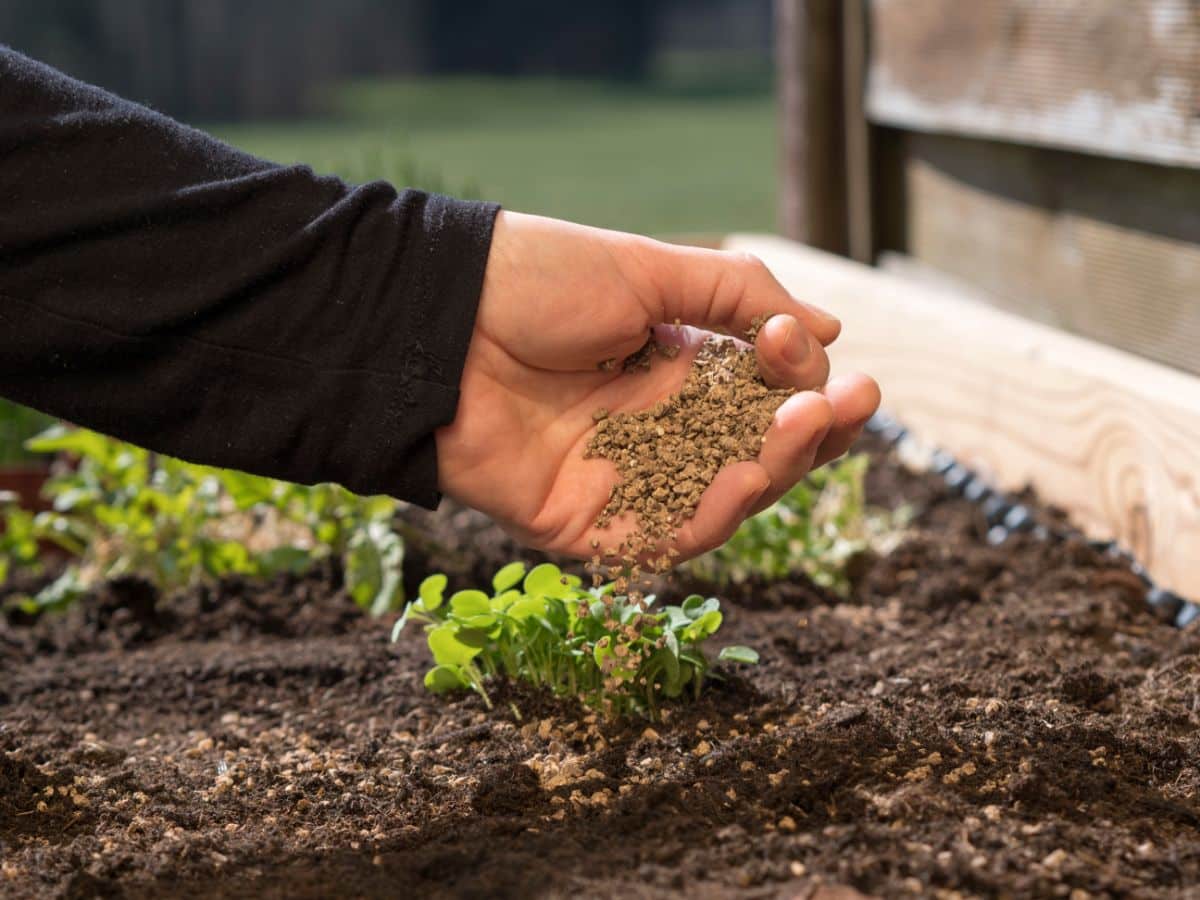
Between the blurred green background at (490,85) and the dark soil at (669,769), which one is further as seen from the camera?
the blurred green background at (490,85)

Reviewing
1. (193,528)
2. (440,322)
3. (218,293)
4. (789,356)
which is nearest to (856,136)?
(193,528)

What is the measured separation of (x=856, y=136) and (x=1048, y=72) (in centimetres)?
131

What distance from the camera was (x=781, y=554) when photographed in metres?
2.34

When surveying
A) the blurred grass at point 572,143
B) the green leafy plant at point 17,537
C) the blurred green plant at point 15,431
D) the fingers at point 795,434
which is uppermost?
the fingers at point 795,434

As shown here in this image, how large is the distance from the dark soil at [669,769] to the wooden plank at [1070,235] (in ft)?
2.49

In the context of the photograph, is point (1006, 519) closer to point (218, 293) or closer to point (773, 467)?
point (773, 467)

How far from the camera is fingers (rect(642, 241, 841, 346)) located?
1.62m

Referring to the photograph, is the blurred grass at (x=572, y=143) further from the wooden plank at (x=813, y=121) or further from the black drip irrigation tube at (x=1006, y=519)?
the black drip irrigation tube at (x=1006, y=519)

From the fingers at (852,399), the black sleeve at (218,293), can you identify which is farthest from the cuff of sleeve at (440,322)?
the fingers at (852,399)

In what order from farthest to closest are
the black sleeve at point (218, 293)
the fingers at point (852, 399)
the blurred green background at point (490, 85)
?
the blurred green background at point (490, 85) < the fingers at point (852, 399) < the black sleeve at point (218, 293)

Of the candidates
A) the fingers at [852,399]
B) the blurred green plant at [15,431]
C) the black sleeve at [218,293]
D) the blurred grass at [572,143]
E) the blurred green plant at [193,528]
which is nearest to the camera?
the black sleeve at [218,293]

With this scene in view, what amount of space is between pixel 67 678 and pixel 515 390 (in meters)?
0.89

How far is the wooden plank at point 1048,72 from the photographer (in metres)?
2.40

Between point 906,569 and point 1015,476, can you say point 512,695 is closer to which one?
point 906,569
